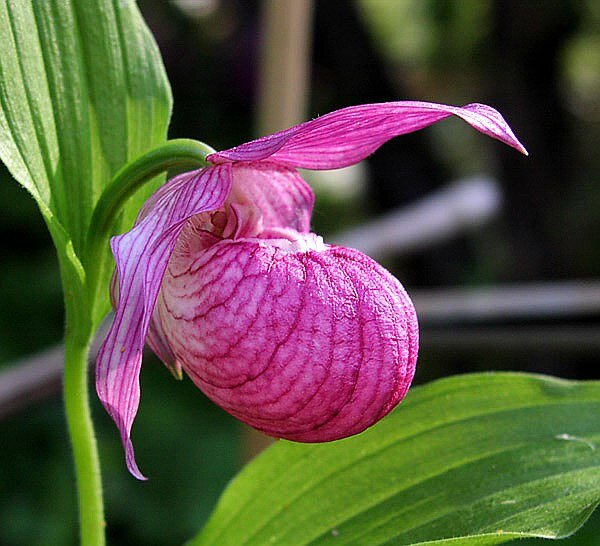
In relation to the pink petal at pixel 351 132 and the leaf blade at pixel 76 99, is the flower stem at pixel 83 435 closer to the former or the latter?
the leaf blade at pixel 76 99

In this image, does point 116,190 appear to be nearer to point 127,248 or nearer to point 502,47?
point 127,248

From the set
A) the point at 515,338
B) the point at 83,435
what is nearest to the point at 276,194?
the point at 83,435

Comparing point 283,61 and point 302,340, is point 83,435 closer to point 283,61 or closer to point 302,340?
point 302,340

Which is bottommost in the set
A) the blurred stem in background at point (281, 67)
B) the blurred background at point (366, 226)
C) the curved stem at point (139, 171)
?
the blurred background at point (366, 226)

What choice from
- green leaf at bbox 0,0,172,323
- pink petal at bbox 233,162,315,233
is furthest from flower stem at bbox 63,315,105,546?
pink petal at bbox 233,162,315,233

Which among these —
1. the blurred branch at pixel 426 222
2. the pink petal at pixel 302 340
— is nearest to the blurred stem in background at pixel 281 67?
the blurred branch at pixel 426 222

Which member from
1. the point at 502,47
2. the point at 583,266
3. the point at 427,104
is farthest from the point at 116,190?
the point at 583,266
